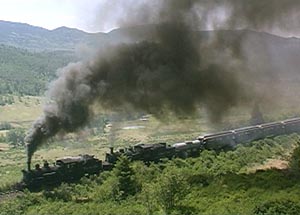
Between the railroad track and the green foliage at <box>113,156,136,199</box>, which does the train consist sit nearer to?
the railroad track

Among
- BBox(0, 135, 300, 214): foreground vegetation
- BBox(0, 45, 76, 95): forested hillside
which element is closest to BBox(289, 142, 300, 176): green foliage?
BBox(0, 135, 300, 214): foreground vegetation

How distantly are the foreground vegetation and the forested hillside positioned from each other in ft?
304

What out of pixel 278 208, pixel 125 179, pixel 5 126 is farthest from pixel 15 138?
pixel 278 208

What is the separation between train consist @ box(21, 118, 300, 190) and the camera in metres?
29.3

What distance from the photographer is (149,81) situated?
112 ft

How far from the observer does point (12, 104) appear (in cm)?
11844

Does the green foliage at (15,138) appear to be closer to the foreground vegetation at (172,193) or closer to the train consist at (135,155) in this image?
the train consist at (135,155)

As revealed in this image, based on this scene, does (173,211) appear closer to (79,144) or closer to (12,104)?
(79,144)

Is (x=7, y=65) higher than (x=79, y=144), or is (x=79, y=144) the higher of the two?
(x=7, y=65)

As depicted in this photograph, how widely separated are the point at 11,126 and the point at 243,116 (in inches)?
1796

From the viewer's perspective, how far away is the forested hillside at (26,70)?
13650 cm

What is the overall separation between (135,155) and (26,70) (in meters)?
133

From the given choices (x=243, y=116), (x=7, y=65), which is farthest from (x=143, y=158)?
(x=7, y=65)

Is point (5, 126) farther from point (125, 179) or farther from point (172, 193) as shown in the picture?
point (172, 193)
